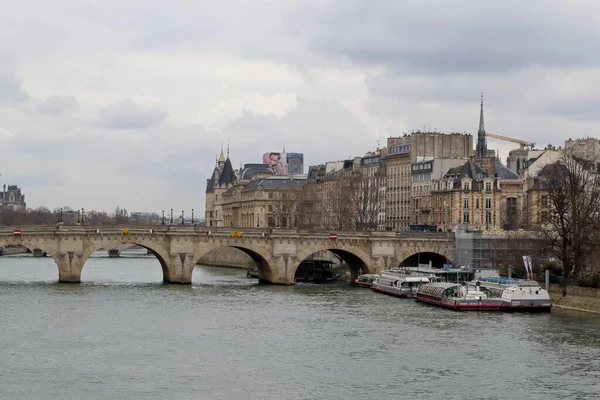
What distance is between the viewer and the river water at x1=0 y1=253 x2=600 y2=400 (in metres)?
46.0

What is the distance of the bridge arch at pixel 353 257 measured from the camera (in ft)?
310

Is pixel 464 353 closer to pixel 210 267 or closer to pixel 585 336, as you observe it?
pixel 585 336

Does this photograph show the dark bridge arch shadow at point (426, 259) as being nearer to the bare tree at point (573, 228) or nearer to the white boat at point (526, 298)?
the bare tree at point (573, 228)

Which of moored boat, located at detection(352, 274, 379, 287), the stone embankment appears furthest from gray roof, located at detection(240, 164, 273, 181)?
the stone embankment

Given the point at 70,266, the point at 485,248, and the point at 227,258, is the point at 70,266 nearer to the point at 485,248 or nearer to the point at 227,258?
the point at 485,248

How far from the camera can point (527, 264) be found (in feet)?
266

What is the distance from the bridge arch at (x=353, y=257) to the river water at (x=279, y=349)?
485 inches

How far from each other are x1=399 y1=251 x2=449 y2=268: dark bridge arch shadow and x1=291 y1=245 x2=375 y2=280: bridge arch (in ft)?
13.6

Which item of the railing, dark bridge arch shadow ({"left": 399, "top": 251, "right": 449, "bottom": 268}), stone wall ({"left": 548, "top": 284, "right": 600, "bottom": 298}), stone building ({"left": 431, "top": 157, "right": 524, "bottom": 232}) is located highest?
stone building ({"left": 431, "top": 157, "right": 524, "bottom": 232})

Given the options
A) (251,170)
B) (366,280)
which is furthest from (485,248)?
(251,170)

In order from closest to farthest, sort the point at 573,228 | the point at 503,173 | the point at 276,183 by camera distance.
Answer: the point at 573,228, the point at 503,173, the point at 276,183

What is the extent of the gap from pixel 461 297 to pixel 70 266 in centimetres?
2976

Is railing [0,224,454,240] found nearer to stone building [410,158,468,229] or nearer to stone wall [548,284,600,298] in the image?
stone wall [548,284,600,298]

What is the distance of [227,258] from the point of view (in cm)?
13800
